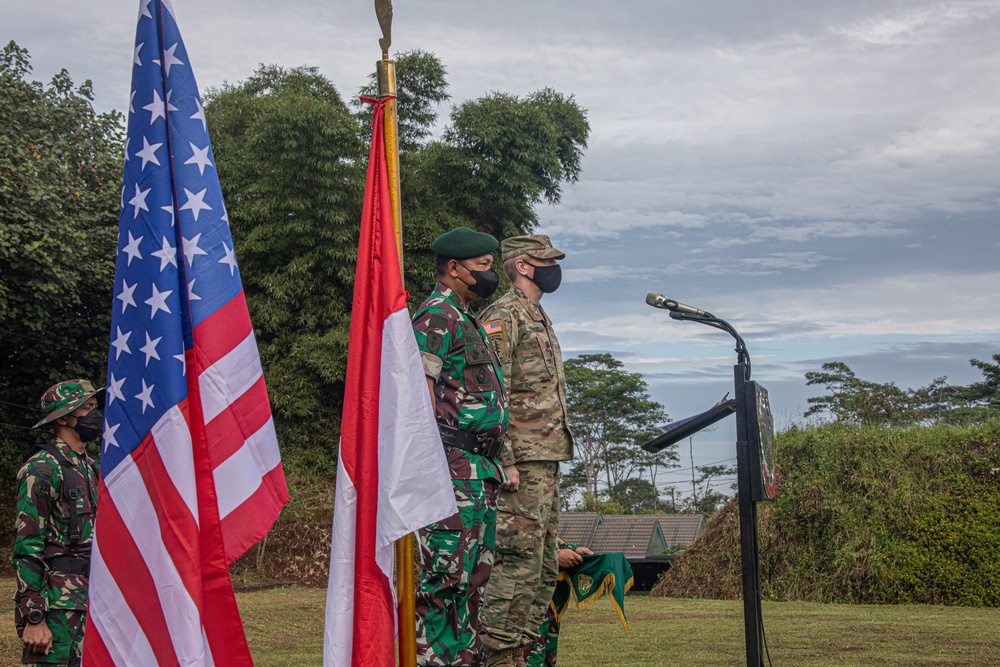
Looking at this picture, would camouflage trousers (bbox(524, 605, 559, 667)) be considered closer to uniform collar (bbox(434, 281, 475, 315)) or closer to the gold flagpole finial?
uniform collar (bbox(434, 281, 475, 315))

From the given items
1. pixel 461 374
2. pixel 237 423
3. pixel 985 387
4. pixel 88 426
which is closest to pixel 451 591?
pixel 461 374

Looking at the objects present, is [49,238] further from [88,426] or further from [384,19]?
[384,19]

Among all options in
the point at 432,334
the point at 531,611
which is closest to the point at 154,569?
the point at 432,334

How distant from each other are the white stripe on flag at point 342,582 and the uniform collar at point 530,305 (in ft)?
6.13

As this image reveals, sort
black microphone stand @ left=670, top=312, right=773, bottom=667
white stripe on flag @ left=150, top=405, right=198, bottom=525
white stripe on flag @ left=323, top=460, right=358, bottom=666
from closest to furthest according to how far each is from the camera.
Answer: white stripe on flag @ left=150, top=405, right=198, bottom=525
white stripe on flag @ left=323, top=460, right=358, bottom=666
black microphone stand @ left=670, top=312, right=773, bottom=667

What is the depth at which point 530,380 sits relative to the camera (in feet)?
15.5

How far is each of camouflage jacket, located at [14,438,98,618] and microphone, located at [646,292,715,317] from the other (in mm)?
2688

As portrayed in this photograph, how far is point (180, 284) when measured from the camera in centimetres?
303

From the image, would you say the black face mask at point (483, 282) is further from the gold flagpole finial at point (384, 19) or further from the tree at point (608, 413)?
the tree at point (608, 413)

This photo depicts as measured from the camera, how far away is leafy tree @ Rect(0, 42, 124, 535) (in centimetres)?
1323

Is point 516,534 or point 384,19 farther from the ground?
point 384,19

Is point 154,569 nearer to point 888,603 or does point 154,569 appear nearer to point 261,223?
point 888,603

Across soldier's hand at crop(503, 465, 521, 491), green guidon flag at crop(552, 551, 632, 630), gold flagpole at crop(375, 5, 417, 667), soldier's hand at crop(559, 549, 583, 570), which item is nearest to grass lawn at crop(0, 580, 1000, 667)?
green guidon flag at crop(552, 551, 632, 630)

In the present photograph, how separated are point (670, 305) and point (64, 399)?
2.81 m
